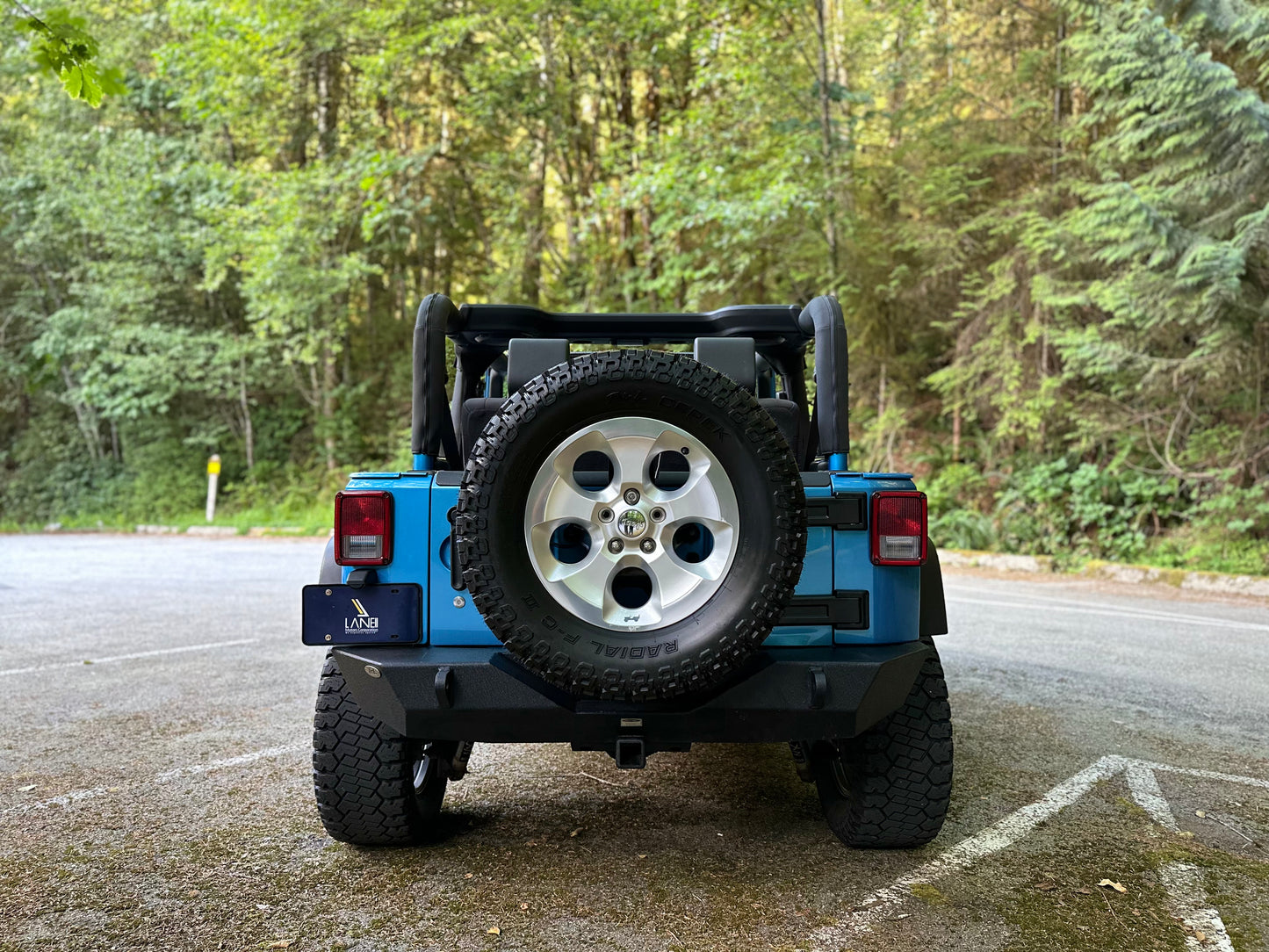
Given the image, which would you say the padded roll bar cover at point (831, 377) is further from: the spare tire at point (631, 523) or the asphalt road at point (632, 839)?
the asphalt road at point (632, 839)

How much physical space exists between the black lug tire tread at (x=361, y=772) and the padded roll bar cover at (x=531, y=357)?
3.49 feet

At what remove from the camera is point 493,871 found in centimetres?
262

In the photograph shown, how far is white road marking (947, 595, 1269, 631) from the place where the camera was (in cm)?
753

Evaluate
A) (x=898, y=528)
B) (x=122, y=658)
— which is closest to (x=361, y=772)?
(x=898, y=528)

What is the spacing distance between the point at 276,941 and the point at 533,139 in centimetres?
1841

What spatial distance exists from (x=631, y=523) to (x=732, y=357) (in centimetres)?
85

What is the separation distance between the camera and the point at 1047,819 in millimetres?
3082

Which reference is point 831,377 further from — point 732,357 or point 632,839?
point 632,839

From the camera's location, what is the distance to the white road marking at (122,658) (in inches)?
214

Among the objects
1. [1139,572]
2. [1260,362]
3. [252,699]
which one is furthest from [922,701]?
[1260,362]

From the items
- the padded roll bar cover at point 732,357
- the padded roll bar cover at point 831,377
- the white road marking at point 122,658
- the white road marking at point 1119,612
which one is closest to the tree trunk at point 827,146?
the white road marking at point 1119,612

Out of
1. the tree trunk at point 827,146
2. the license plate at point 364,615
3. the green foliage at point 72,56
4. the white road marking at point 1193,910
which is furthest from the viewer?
the tree trunk at point 827,146

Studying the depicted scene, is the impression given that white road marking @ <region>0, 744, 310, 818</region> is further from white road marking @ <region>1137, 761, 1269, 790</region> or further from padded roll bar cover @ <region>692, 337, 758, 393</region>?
white road marking @ <region>1137, 761, 1269, 790</region>

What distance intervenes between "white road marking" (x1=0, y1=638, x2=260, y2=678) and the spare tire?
15.1 feet
